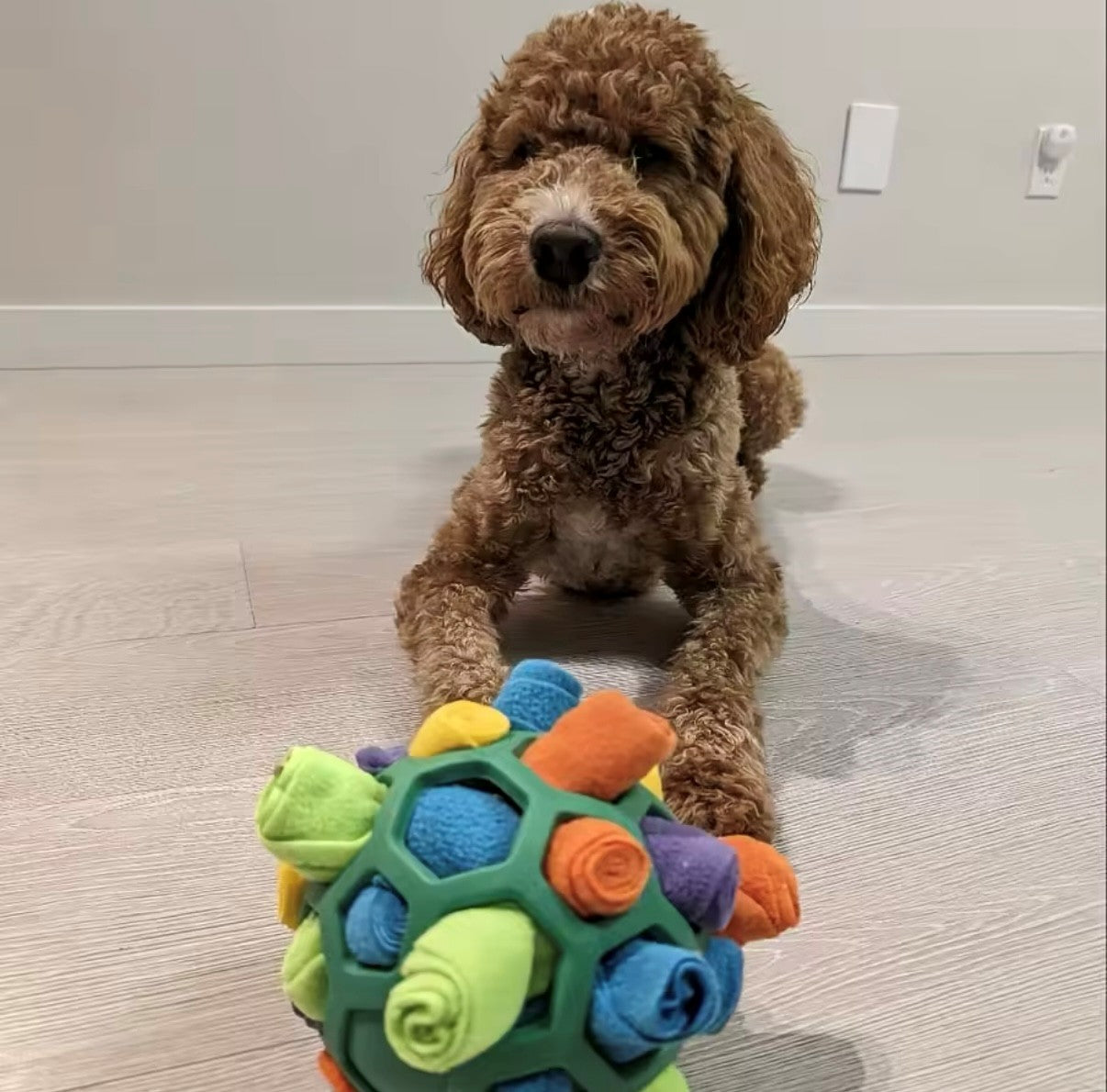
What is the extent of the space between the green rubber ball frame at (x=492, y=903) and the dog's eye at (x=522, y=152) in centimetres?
73

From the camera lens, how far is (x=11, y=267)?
2.14 m

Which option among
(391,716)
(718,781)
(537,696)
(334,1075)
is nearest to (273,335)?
(391,716)

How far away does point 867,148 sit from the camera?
263cm

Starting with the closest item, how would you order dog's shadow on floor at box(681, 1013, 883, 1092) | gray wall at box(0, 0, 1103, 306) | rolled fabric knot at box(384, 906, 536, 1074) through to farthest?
rolled fabric knot at box(384, 906, 536, 1074) → dog's shadow on floor at box(681, 1013, 883, 1092) → gray wall at box(0, 0, 1103, 306)

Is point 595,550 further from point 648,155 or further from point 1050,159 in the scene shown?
point 1050,159

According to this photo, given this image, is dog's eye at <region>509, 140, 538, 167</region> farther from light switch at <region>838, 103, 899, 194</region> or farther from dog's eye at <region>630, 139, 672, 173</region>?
light switch at <region>838, 103, 899, 194</region>

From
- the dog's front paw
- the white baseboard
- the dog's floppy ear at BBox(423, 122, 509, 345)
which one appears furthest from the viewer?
the white baseboard

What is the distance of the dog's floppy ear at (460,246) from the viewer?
1.22 metres

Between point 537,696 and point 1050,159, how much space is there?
8.81 ft

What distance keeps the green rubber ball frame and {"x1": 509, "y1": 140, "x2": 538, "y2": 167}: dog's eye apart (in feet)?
2.40

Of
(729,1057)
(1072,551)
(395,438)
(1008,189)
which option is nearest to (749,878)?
(729,1057)

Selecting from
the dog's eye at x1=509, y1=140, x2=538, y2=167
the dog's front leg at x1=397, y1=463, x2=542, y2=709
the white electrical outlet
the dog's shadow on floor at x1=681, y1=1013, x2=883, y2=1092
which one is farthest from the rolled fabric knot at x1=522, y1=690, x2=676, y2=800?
the white electrical outlet

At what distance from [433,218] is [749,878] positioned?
6.24 ft

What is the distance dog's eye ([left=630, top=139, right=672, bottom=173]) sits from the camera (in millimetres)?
1117
